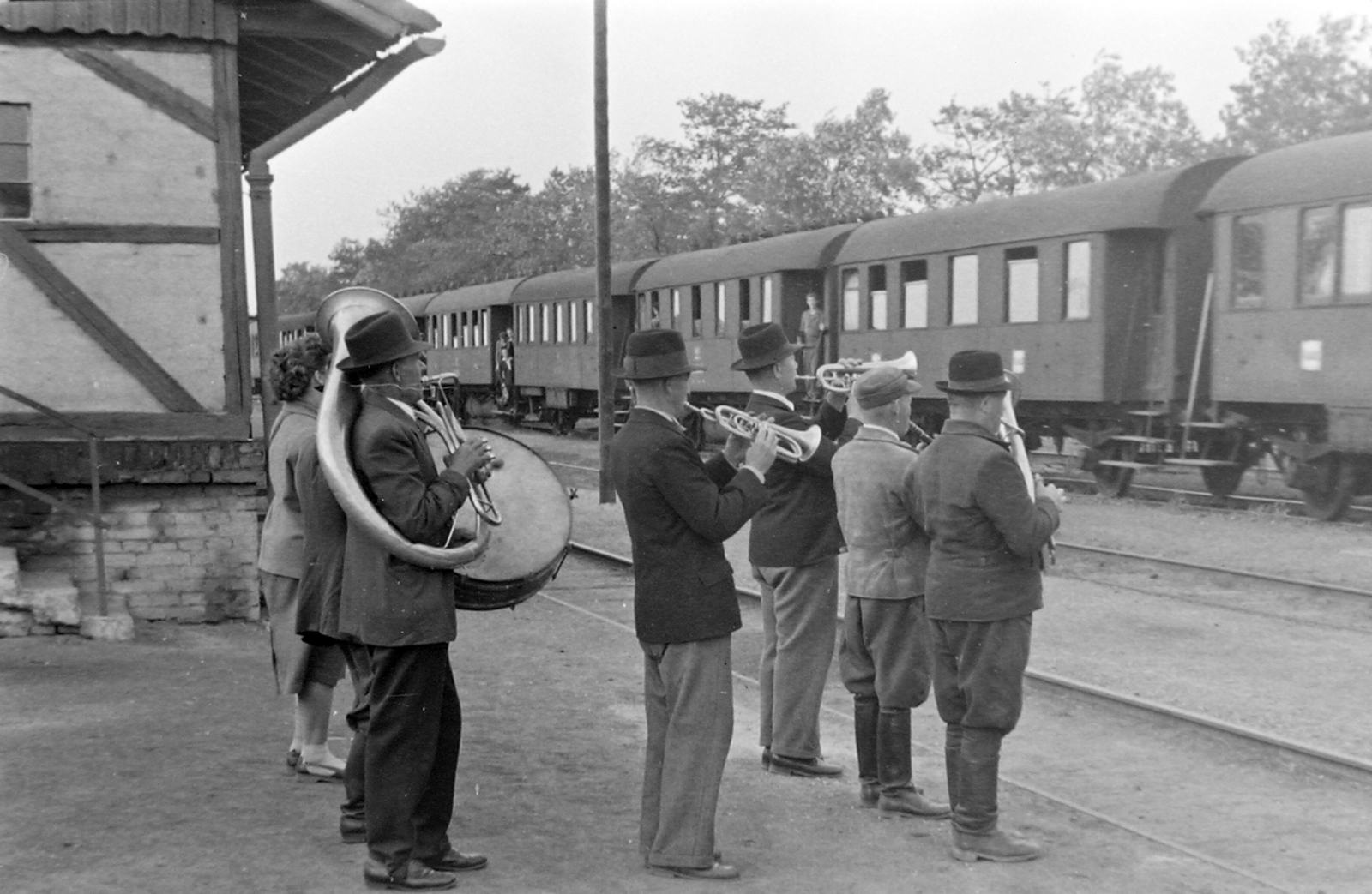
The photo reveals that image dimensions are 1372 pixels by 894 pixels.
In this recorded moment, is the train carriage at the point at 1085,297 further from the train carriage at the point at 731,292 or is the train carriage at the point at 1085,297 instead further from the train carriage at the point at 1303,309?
the train carriage at the point at 731,292

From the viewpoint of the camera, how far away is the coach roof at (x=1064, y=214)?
17141mm

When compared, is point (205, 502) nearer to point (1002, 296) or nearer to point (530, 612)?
point (530, 612)

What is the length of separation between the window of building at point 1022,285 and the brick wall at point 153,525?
10857 mm

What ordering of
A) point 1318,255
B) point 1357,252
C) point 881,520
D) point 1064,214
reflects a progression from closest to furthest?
point 881,520
point 1357,252
point 1318,255
point 1064,214

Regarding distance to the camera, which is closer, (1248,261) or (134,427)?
(134,427)

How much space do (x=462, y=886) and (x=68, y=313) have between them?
6.34 metres

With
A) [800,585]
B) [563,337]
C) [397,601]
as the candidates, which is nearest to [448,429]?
[397,601]

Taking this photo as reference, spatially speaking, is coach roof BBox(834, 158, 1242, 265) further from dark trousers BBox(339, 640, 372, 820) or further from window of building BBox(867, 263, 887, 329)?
dark trousers BBox(339, 640, 372, 820)

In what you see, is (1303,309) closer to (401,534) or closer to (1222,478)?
(1222,478)

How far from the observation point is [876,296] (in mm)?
22266

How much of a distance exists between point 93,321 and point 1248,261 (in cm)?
1121

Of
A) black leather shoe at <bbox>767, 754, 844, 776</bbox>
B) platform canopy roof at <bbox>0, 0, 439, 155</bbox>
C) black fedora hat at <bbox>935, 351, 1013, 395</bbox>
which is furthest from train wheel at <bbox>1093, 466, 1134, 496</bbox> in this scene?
Result: black fedora hat at <bbox>935, 351, 1013, 395</bbox>

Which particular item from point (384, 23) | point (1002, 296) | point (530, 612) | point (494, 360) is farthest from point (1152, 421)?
point (494, 360)

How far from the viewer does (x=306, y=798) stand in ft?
20.0
